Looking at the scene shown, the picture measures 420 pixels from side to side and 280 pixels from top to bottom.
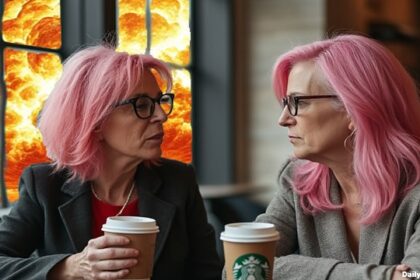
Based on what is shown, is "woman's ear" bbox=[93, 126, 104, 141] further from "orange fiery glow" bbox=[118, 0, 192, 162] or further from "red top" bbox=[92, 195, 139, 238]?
"orange fiery glow" bbox=[118, 0, 192, 162]

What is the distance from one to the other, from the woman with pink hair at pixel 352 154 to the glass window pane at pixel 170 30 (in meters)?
2.18

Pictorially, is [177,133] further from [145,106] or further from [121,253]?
[121,253]

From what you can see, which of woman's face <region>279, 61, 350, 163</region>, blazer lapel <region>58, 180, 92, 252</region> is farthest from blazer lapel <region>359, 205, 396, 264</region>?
blazer lapel <region>58, 180, 92, 252</region>

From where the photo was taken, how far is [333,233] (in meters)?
2.07

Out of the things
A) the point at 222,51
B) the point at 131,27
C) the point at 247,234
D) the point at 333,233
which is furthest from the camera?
the point at 222,51

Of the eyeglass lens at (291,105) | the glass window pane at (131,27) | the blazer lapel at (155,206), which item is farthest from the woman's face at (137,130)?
the glass window pane at (131,27)

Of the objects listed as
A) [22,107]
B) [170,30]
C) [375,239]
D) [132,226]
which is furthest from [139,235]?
[170,30]

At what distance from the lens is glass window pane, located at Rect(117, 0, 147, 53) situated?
3848mm

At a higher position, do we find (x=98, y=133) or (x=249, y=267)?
(x=98, y=133)

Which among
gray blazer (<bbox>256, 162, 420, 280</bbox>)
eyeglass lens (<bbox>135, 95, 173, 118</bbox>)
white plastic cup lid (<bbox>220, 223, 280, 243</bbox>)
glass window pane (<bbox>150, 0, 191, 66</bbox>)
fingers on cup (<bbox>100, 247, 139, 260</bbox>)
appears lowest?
gray blazer (<bbox>256, 162, 420, 280</bbox>)

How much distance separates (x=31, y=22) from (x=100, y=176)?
4.32 feet

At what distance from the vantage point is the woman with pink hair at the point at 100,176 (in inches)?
85.9

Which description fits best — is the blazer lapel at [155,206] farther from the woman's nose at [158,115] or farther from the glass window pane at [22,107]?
the glass window pane at [22,107]

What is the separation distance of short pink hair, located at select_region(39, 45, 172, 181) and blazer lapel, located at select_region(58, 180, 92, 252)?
6 cm
